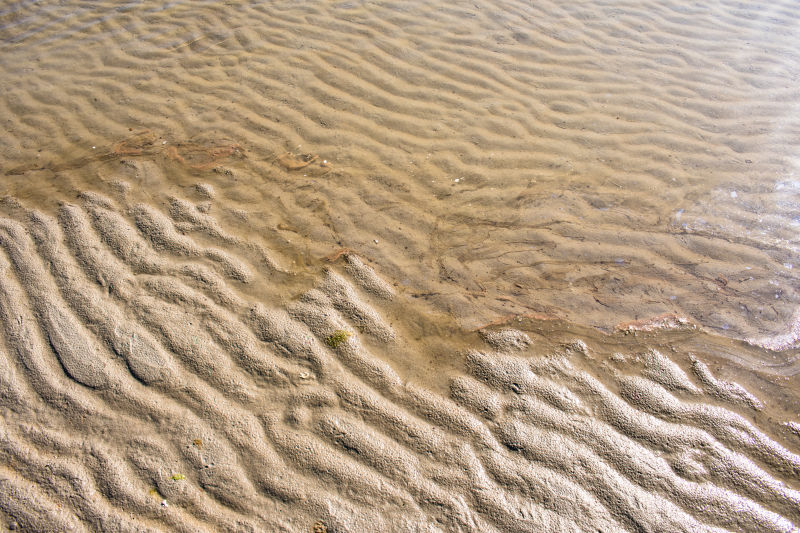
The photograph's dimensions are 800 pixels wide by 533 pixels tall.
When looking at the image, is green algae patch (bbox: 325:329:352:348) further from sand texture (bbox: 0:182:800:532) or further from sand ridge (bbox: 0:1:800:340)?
sand ridge (bbox: 0:1:800:340)

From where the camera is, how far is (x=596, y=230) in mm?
3383

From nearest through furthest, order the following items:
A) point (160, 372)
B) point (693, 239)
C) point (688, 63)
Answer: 1. point (160, 372)
2. point (693, 239)
3. point (688, 63)

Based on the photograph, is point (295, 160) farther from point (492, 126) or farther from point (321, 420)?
point (321, 420)

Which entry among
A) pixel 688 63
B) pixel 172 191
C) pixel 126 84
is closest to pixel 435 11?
pixel 688 63

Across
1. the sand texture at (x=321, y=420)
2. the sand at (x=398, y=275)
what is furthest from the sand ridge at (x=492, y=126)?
the sand texture at (x=321, y=420)

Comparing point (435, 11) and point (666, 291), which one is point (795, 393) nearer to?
point (666, 291)

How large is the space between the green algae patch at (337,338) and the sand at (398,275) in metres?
0.01

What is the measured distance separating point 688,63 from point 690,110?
776 mm

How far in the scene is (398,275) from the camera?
303 cm

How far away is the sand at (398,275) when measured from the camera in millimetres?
2129

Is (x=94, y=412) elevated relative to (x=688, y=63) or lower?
lower

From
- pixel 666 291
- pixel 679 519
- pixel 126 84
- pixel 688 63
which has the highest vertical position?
pixel 688 63

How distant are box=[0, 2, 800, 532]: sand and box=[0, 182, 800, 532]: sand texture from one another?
0.04ft

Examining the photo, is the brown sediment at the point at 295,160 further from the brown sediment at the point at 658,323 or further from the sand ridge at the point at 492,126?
the brown sediment at the point at 658,323
